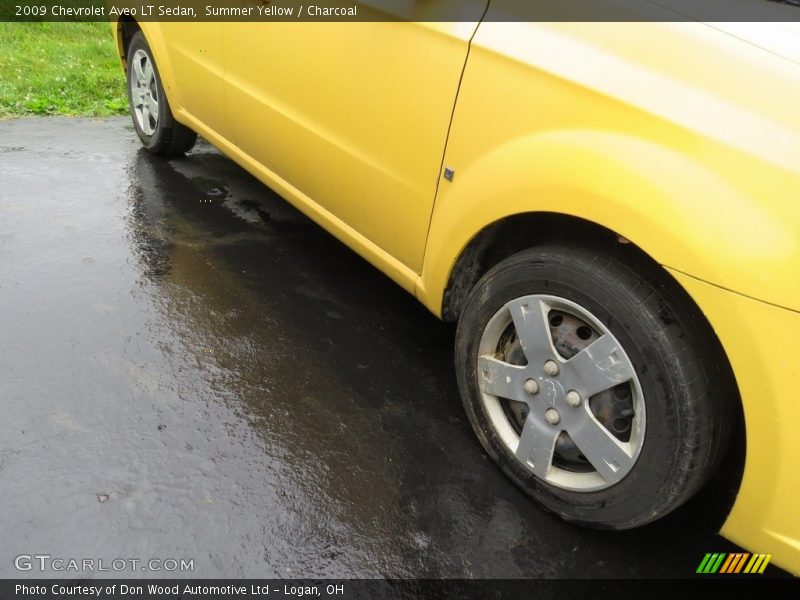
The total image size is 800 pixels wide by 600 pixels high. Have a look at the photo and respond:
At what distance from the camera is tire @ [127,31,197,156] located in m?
4.11

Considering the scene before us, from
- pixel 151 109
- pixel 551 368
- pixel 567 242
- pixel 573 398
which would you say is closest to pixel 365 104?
pixel 567 242

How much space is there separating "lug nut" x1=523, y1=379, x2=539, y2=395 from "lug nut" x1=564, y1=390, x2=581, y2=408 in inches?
4.2

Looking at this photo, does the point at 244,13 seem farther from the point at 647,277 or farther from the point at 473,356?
the point at 647,277

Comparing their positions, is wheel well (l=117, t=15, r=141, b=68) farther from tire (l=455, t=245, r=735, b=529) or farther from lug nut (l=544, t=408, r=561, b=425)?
lug nut (l=544, t=408, r=561, b=425)

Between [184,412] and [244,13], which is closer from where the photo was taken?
[184,412]

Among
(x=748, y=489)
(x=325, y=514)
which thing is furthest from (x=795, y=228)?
(x=325, y=514)

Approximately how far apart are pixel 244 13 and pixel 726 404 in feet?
8.39

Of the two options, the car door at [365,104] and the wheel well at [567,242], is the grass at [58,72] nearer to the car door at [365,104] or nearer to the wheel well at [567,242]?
the car door at [365,104]

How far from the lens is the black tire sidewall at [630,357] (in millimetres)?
1747

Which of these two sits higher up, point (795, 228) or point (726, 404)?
point (795, 228)

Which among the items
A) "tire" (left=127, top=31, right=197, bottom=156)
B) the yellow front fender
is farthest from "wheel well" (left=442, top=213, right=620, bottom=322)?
"tire" (left=127, top=31, right=197, bottom=156)

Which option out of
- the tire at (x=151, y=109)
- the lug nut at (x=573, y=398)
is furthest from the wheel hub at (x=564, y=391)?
the tire at (x=151, y=109)

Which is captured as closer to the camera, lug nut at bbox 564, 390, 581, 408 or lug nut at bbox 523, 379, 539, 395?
lug nut at bbox 564, 390, 581, 408

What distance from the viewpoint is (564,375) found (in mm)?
1985
